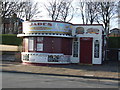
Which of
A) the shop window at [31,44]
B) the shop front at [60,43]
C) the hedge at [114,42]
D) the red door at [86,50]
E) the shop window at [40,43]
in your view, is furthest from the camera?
the hedge at [114,42]

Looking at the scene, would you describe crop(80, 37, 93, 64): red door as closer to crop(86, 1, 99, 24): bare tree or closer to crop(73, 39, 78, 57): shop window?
crop(73, 39, 78, 57): shop window

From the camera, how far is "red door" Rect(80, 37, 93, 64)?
1994 centimetres

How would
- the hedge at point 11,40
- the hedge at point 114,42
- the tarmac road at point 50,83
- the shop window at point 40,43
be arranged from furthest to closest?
the hedge at point 11,40 < the hedge at point 114,42 < the shop window at point 40,43 < the tarmac road at point 50,83

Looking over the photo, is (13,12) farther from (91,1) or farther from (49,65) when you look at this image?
(49,65)

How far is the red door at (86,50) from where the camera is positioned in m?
19.9

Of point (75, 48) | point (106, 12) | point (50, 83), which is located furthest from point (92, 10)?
point (50, 83)

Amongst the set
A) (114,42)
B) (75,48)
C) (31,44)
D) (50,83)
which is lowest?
(50,83)

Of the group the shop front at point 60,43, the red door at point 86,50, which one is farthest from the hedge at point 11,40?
the red door at point 86,50

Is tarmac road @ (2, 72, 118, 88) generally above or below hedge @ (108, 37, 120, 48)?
below

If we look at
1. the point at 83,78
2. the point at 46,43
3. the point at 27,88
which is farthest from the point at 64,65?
the point at 27,88

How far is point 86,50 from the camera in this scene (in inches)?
789

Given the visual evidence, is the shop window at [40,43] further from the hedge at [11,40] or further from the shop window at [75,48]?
the hedge at [11,40]

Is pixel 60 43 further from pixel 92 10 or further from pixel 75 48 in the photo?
pixel 92 10

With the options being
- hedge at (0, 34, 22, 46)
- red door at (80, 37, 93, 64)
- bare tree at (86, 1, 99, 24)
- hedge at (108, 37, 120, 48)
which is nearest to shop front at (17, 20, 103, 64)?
red door at (80, 37, 93, 64)
